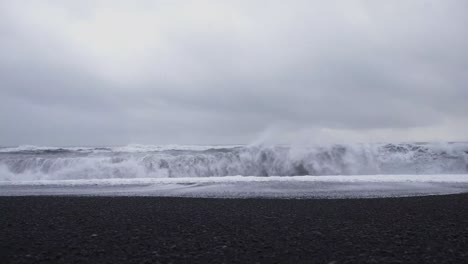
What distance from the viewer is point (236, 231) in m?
5.82

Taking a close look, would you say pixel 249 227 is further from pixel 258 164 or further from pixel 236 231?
pixel 258 164

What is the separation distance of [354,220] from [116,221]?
426 cm

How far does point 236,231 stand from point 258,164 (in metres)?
16.8

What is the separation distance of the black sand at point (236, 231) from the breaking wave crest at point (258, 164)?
1134 centimetres

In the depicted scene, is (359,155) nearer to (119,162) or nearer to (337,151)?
(337,151)

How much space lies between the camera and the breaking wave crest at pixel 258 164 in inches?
798

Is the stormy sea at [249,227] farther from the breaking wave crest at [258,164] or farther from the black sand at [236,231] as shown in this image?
the breaking wave crest at [258,164]

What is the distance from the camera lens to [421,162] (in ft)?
76.4

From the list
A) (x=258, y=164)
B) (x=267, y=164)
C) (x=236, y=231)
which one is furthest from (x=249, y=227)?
(x=258, y=164)

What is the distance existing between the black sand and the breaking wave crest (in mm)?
11336

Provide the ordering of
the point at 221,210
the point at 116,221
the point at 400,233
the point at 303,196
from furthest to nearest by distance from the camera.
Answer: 1. the point at 303,196
2. the point at 221,210
3. the point at 116,221
4. the point at 400,233

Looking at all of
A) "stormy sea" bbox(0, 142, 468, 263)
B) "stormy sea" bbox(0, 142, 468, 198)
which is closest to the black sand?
"stormy sea" bbox(0, 142, 468, 263)

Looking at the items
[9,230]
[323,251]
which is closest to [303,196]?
[323,251]

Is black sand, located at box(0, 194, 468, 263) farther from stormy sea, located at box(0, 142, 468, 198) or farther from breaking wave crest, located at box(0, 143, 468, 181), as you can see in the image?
breaking wave crest, located at box(0, 143, 468, 181)
